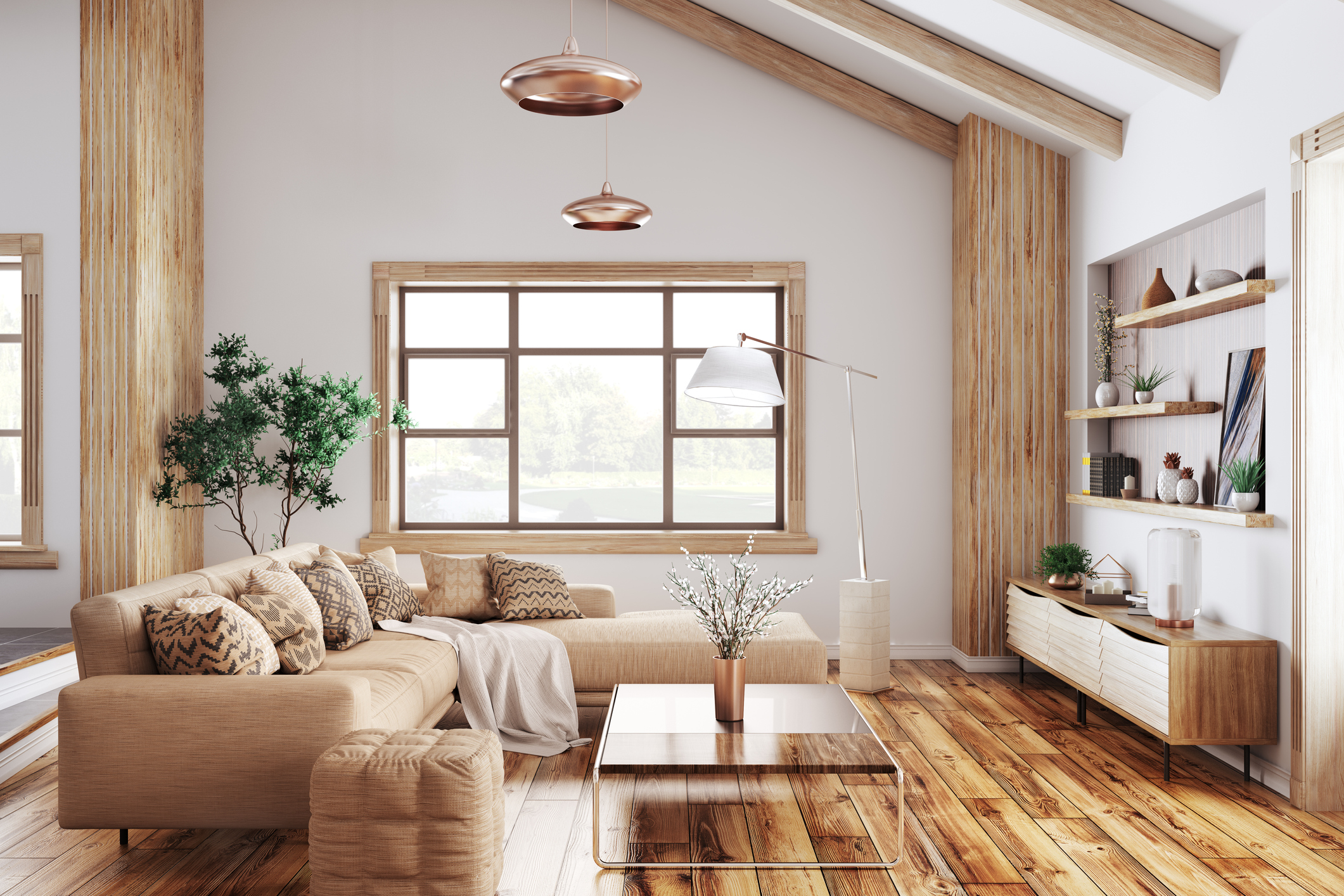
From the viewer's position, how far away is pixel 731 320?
6.18 metres

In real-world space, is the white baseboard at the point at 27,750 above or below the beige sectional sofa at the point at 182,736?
below

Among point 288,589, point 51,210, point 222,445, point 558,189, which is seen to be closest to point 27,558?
point 222,445

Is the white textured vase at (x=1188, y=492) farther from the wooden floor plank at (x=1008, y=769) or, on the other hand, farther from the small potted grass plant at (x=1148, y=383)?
the wooden floor plank at (x=1008, y=769)

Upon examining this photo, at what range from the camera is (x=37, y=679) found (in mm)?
4281

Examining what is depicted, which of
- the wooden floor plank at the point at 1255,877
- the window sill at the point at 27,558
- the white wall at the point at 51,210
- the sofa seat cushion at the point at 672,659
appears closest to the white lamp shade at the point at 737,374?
the sofa seat cushion at the point at 672,659

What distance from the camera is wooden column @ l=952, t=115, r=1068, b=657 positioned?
554 centimetres

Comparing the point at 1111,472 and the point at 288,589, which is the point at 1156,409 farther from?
the point at 288,589

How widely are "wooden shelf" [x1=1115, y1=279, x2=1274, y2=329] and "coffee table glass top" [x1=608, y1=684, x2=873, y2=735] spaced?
2178 mm

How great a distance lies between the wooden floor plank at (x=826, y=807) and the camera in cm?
315

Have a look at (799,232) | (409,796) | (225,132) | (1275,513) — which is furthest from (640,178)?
(409,796)

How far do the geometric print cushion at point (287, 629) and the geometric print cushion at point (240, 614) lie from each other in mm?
57

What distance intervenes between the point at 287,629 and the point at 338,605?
569 millimetres

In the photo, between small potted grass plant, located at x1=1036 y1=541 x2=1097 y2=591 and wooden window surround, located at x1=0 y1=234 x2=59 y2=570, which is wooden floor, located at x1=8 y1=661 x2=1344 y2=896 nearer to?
small potted grass plant, located at x1=1036 y1=541 x2=1097 y2=591

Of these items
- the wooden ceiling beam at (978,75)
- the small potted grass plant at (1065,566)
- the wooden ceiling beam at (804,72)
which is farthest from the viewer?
the wooden ceiling beam at (804,72)
